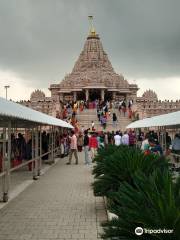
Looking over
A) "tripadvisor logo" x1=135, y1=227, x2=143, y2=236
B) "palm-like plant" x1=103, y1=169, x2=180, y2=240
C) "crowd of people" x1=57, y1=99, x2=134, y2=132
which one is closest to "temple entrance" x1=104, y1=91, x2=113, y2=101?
"crowd of people" x1=57, y1=99, x2=134, y2=132

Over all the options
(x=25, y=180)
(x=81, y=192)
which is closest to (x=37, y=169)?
(x=25, y=180)

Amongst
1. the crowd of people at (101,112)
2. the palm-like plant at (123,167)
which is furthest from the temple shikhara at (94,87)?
the palm-like plant at (123,167)

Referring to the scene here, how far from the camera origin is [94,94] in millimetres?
77688

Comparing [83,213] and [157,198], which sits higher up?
[157,198]

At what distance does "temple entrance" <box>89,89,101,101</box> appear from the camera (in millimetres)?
75375

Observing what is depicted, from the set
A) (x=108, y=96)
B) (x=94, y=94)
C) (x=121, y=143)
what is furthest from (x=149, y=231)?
(x=108, y=96)

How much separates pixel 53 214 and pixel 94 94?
68786mm

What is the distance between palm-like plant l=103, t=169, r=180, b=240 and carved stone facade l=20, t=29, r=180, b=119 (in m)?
64.1

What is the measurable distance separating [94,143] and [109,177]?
14829 millimetres

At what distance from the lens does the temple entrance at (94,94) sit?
2968 inches

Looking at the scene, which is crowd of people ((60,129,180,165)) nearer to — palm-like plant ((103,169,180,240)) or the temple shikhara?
palm-like plant ((103,169,180,240))

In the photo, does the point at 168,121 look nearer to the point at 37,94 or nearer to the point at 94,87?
the point at 94,87

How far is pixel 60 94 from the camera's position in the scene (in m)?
78.9

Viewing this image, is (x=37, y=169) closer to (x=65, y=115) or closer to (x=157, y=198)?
(x=157, y=198)
